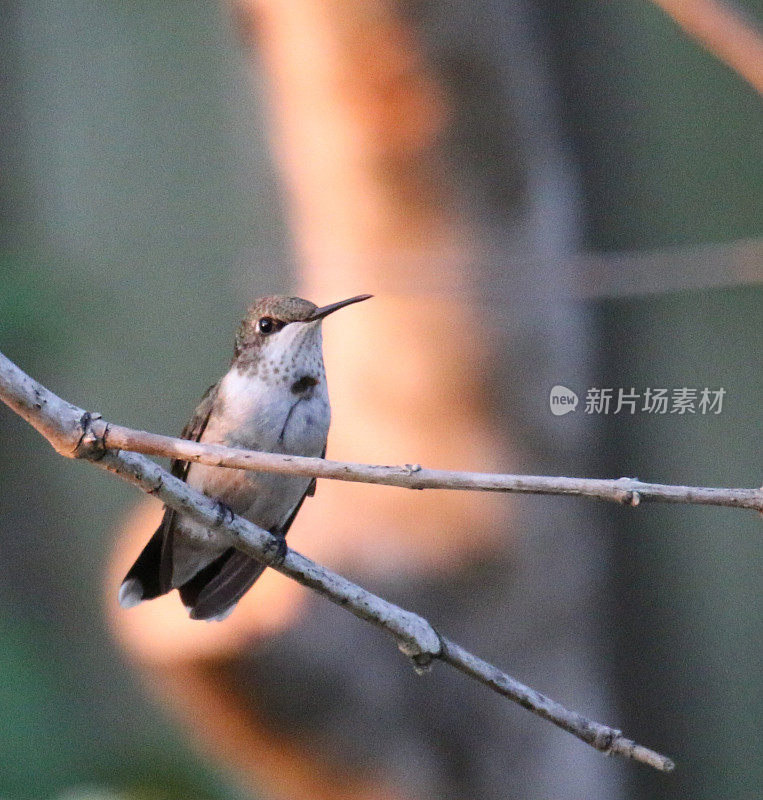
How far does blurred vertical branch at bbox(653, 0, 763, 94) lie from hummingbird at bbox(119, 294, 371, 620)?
31.4 inches

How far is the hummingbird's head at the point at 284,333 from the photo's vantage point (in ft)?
5.75

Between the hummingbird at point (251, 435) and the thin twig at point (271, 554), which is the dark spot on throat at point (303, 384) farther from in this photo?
the thin twig at point (271, 554)

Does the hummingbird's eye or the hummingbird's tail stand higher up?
the hummingbird's eye

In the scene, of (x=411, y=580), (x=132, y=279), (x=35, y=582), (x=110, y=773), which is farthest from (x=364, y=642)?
(x=132, y=279)

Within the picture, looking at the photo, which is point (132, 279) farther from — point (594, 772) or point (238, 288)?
point (594, 772)

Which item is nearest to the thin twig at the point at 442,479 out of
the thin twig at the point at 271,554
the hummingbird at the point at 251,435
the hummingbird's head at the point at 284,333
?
the thin twig at the point at 271,554

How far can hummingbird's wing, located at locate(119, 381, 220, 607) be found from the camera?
6.21ft

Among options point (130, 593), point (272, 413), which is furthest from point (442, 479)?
point (130, 593)

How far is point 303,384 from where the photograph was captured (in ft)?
5.89

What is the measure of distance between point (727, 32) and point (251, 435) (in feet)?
3.70

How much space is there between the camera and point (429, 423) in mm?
2986

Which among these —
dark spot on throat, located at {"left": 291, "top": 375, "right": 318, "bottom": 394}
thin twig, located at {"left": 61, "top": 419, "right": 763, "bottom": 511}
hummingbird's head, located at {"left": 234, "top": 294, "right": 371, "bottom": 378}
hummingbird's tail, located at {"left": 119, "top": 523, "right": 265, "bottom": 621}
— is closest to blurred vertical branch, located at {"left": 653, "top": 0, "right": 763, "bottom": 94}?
thin twig, located at {"left": 61, "top": 419, "right": 763, "bottom": 511}

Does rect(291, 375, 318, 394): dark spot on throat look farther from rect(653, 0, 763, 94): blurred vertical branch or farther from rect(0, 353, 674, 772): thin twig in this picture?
rect(653, 0, 763, 94): blurred vertical branch

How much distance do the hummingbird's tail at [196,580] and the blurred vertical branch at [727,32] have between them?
133cm
